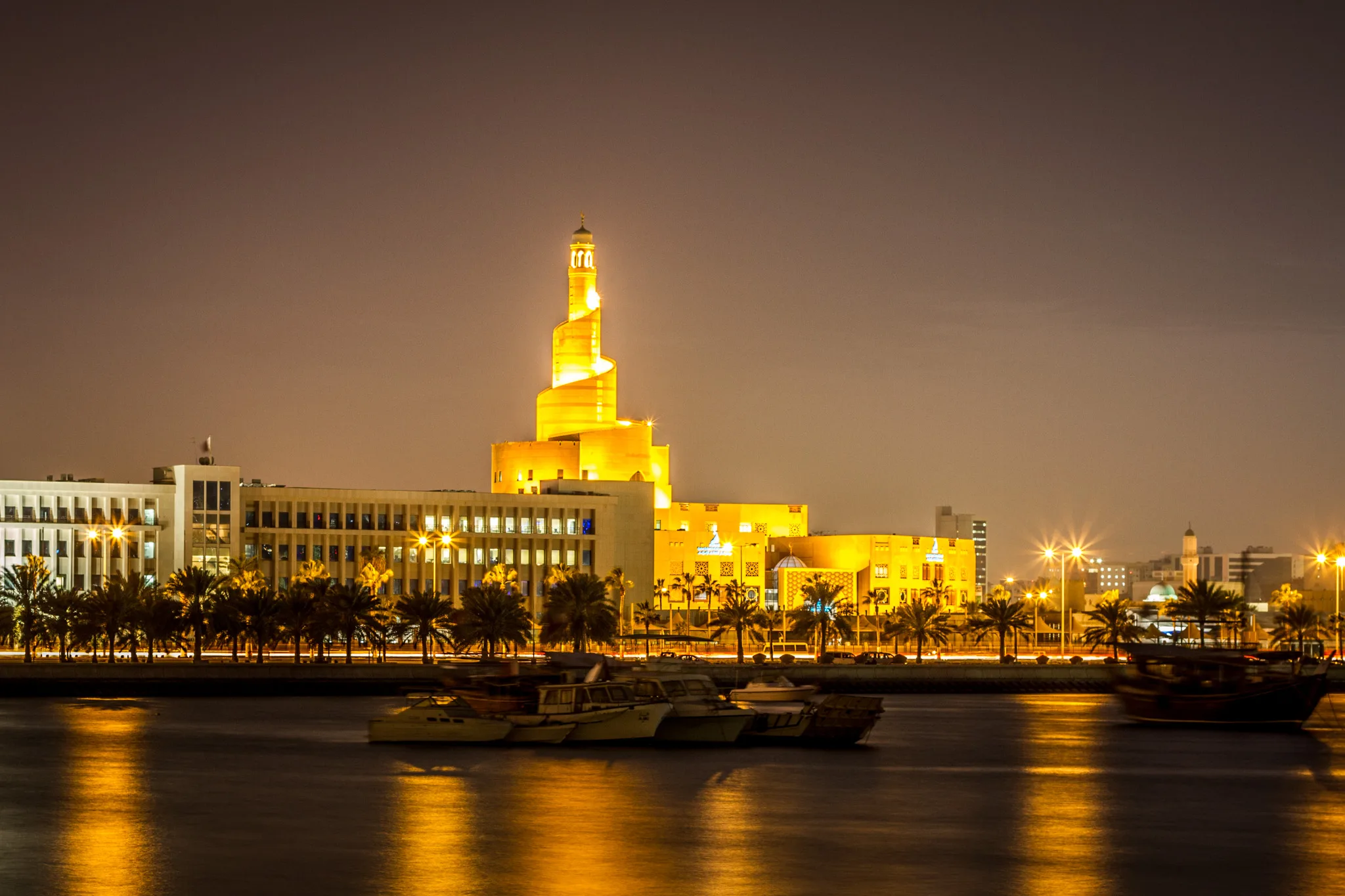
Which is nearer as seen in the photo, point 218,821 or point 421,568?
point 218,821

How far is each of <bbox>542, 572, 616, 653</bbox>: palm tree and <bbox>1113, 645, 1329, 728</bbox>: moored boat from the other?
172 feet

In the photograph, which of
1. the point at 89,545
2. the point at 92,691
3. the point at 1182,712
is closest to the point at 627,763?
the point at 1182,712

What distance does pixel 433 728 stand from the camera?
252 feet

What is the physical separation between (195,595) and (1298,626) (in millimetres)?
90402

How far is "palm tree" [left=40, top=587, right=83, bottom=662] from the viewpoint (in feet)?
444

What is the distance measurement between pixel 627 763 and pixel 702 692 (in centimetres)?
1484

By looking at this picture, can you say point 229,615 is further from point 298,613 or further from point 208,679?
point 208,679

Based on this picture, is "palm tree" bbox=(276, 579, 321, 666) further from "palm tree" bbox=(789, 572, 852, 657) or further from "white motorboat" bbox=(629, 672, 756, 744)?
"white motorboat" bbox=(629, 672, 756, 744)

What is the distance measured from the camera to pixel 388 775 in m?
62.7

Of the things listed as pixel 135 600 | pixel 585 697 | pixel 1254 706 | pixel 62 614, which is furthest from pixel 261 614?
Result: pixel 1254 706

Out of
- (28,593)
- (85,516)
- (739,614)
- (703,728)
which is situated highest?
(85,516)

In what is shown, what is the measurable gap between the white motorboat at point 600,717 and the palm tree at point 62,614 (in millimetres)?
Answer: 67114

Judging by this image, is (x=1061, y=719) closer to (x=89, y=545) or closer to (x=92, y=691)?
(x=92, y=691)

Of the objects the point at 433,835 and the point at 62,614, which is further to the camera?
the point at 62,614
